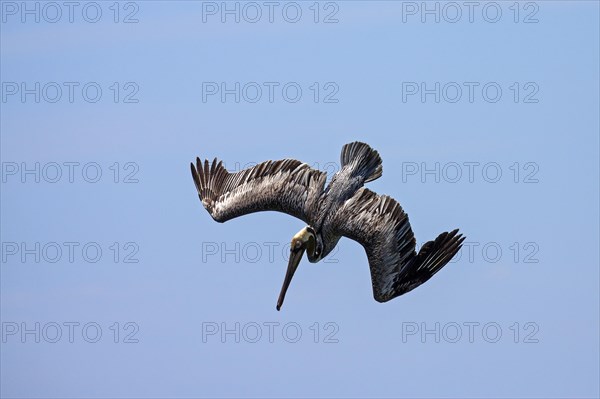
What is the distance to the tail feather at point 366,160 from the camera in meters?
39.7

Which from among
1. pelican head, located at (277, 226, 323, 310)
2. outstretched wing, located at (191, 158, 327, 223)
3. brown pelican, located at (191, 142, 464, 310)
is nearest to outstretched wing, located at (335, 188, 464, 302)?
brown pelican, located at (191, 142, 464, 310)

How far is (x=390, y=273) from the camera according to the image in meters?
38.6

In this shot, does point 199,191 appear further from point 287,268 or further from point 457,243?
point 457,243

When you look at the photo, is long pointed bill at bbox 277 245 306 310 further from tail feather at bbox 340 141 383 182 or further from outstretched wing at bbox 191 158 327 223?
tail feather at bbox 340 141 383 182

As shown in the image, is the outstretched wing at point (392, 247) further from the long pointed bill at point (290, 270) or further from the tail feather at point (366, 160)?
the long pointed bill at point (290, 270)

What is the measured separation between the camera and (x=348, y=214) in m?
39.0

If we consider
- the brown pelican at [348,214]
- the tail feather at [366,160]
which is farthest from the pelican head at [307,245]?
the tail feather at [366,160]

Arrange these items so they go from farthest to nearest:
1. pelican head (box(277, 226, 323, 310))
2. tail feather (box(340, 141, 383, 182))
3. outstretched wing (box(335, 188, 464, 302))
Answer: tail feather (box(340, 141, 383, 182))
pelican head (box(277, 226, 323, 310))
outstretched wing (box(335, 188, 464, 302))

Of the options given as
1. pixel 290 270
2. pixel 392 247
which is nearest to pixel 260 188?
pixel 290 270

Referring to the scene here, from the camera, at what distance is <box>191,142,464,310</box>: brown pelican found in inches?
1518

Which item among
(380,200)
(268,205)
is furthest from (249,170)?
(380,200)

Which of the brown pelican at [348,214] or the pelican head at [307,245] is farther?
the pelican head at [307,245]

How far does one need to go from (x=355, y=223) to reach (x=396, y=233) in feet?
2.75

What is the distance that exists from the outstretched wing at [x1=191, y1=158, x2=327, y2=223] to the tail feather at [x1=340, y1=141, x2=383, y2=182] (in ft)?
2.13
